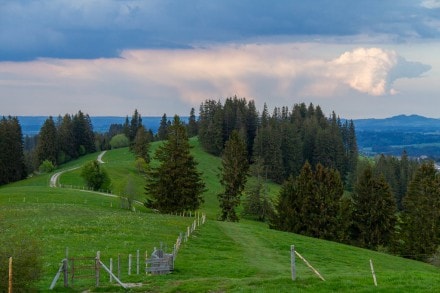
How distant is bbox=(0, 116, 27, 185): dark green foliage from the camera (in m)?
127

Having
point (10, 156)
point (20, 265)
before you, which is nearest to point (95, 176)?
point (10, 156)

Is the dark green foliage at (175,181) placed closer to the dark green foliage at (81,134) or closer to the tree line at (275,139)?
the tree line at (275,139)

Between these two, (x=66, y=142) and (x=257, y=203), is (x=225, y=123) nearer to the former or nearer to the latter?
(x=66, y=142)

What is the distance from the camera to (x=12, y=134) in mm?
130875

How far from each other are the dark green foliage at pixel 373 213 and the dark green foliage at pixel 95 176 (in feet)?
158

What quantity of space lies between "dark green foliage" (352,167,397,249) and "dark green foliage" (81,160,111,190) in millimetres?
48029

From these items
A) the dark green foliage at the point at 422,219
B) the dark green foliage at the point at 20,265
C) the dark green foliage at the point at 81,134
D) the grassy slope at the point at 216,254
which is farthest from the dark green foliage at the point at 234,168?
the dark green foliage at the point at 81,134

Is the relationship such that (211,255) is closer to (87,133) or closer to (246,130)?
(246,130)

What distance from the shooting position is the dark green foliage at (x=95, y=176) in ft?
327

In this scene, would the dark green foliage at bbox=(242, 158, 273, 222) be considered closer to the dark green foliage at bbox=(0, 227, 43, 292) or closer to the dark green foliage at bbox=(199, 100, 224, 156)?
the dark green foliage at bbox=(199, 100, 224, 156)

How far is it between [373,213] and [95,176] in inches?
2033

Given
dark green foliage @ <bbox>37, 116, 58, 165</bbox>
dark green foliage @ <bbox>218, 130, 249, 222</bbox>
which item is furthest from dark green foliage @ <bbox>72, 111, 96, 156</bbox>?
dark green foliage @ <bbox>218, 130, 249, 222</bbox>

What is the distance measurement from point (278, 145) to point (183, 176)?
8366cm

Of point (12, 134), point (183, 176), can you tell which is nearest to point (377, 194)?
point (183, 176)
